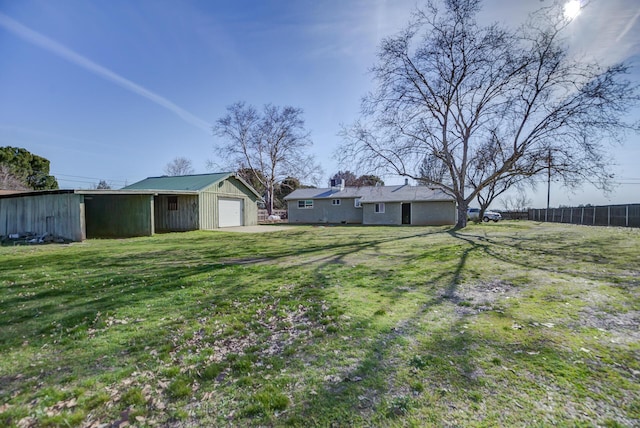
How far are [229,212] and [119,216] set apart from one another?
24.0ft

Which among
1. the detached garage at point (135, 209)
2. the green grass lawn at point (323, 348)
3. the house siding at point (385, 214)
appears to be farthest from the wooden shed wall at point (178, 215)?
the house siding at point (385, 214)

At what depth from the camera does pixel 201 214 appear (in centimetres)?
1981


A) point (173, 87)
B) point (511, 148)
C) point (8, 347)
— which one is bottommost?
point (8, 347)

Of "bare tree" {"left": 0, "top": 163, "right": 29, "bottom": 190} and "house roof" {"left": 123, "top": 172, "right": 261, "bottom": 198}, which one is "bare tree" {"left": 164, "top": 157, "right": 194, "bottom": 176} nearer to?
"bare tree" {"left": 0, "top": 163, "right": 29, "bottom": 190}

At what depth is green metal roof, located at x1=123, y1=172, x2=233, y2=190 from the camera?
68.3 ft

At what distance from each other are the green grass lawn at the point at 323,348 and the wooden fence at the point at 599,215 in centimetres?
1882

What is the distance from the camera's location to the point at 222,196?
22.0m

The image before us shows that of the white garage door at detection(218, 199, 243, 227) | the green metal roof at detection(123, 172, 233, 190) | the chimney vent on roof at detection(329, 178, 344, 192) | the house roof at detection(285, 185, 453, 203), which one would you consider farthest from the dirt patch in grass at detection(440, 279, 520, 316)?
the chimney vent on roof at detection(329, 178, 344, 192)

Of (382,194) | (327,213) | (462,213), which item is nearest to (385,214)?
(382,194)

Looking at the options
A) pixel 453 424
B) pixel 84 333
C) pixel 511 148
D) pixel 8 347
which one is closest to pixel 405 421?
pixel 453 424

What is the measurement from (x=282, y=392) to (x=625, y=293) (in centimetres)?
595

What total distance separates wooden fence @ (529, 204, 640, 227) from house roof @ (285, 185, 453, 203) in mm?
10963

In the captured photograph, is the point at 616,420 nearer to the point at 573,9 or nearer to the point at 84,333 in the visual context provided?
the point at 84,333

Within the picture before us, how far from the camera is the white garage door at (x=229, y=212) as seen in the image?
21969 millimetres
